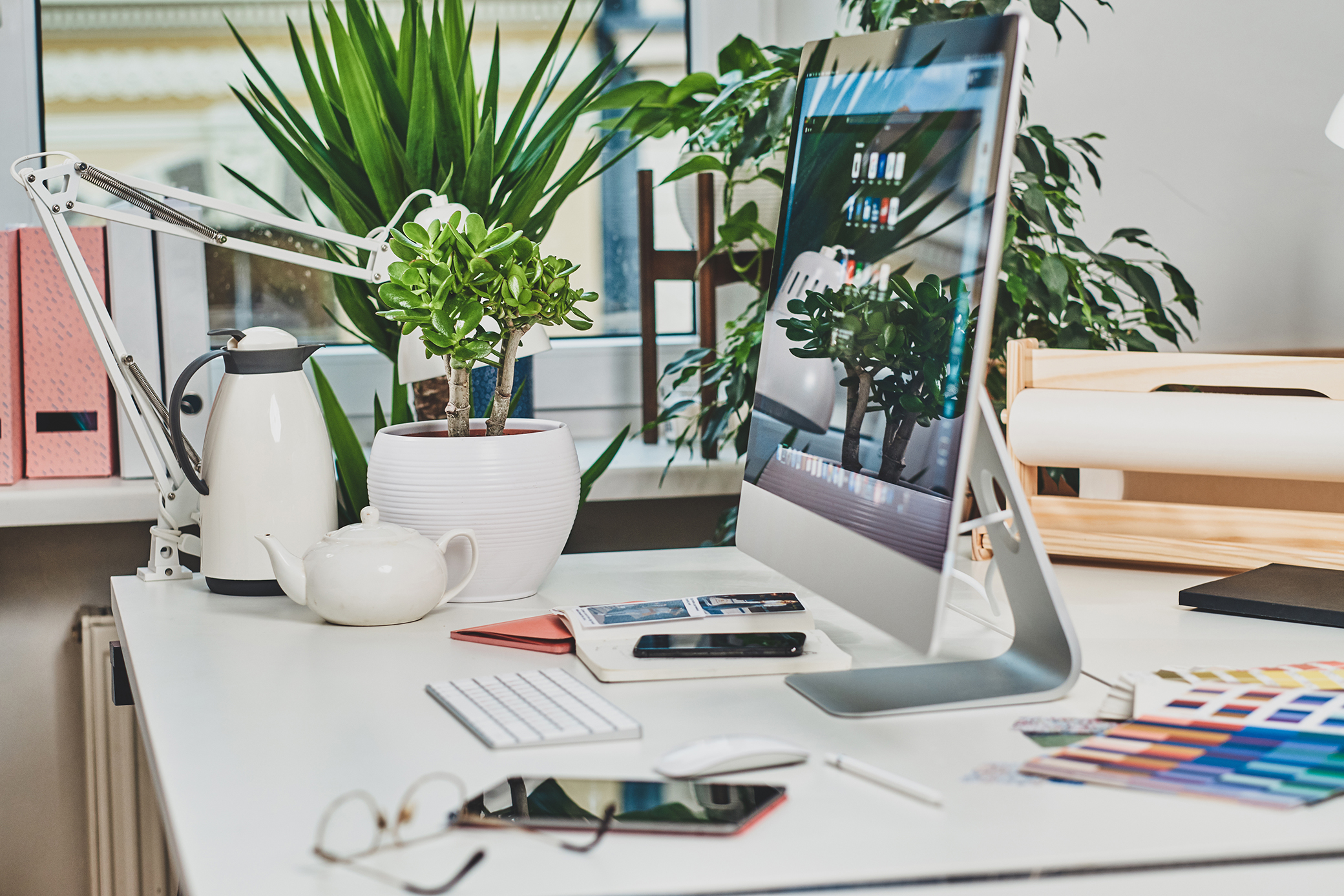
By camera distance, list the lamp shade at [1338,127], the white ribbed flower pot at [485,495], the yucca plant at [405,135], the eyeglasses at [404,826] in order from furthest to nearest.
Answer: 1. the yucca plant at [405,135]
2. the lamp shade at [1338,127]
3. the white ribbed flower pot at [485,495]
4. the eyeglasses at [404,826]

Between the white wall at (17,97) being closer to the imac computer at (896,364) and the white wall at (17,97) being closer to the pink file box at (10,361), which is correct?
the pink file box at (10,361)

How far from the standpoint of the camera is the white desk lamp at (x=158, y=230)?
3.75 ft

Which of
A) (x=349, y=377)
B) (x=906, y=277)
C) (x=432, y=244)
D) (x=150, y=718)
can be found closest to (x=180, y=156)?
(x=349, y=377)

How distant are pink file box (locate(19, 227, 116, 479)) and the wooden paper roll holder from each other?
114cm

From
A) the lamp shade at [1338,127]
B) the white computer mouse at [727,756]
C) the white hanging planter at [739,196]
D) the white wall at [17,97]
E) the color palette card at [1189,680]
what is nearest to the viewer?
the white computer mouse at [727,756]

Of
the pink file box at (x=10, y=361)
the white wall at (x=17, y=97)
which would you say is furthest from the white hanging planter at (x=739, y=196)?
the white wall at (x=17, y=97)

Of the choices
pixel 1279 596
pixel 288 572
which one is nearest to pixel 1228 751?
pixel 1279 596

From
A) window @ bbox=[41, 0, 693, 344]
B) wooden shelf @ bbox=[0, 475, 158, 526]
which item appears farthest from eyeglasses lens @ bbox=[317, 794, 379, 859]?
window @ bbox=[41, 0, 693, 344]

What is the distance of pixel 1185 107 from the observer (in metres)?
1.82

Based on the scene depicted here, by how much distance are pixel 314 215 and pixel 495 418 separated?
788mm

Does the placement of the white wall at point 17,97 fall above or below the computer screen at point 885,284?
above

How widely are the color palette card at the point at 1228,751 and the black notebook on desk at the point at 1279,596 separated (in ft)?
0.76

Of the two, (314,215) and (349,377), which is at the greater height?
(314,215)

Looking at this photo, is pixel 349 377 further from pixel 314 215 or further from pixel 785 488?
pixel 785 488
